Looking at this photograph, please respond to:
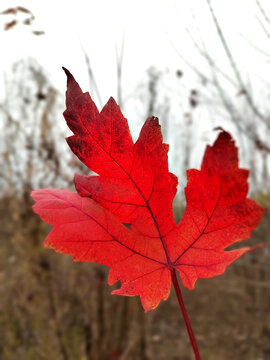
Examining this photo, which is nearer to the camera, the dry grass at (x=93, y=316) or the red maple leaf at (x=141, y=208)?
the red maple leaf at (x=141, y=208)

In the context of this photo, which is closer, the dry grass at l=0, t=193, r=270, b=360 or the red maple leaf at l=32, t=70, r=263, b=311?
the red maple leaf at l=32, t=70, r=263, b=311

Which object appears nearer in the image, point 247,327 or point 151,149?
point 151,149

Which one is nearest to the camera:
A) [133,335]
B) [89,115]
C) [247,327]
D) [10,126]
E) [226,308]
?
[89,115]

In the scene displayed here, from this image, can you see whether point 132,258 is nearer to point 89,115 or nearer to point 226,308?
point 89,115

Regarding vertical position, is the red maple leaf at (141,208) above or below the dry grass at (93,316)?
above

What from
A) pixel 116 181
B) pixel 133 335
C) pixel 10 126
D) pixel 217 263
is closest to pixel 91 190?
pixel 116 181

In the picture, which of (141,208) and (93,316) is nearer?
(141,208)

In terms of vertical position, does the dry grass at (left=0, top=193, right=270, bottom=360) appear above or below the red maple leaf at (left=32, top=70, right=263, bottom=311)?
below

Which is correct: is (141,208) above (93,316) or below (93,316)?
above
